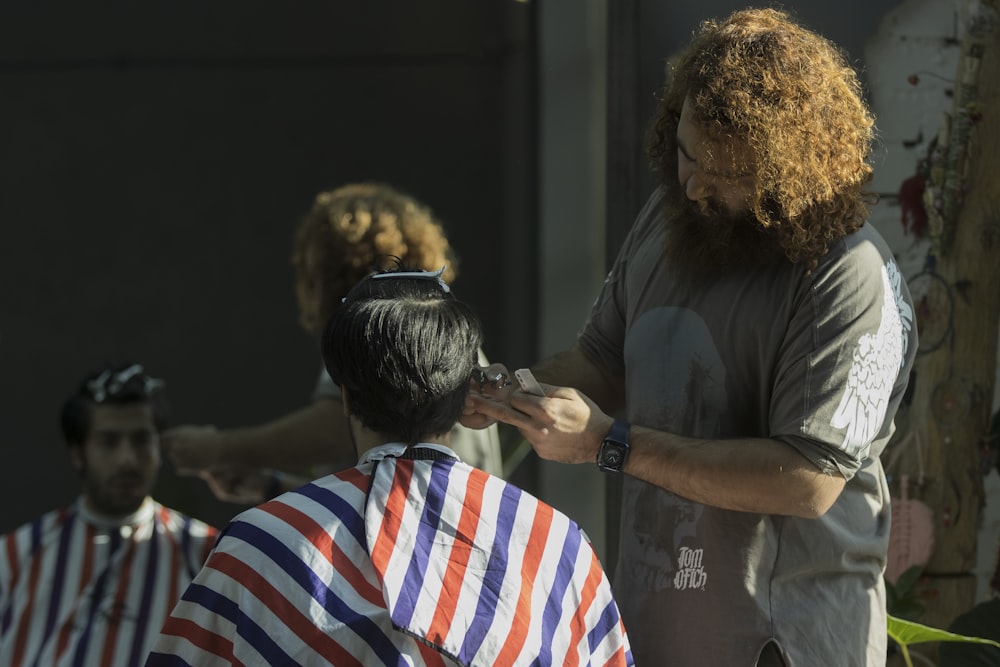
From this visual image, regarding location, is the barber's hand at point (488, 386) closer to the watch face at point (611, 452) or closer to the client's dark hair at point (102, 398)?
the watch face at point (611, 452)

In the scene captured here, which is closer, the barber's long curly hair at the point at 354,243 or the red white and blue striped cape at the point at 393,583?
the red white and blue striped cape at the point at 393,583

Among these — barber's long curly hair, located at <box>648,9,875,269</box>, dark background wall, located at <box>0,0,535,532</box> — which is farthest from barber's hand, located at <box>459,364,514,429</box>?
dark background wall, located at <box>0,0,535,532</box>

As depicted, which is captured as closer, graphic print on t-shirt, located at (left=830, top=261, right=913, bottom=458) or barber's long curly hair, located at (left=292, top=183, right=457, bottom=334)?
graphic print on t-shirt, located at (left=830, top=261, right=913, bottom=458)

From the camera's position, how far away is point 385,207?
299 centimetres

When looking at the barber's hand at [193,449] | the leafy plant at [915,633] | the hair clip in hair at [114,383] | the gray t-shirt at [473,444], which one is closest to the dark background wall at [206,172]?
the hair clip in hair at [114,383]

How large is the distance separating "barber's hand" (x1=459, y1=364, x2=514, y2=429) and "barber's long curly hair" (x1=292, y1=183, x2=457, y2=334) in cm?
90

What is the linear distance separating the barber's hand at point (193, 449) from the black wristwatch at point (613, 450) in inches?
Result: 57.2

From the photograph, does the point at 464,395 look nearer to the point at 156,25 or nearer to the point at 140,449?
the point at 140,449

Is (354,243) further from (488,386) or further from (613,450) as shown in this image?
(613,450)

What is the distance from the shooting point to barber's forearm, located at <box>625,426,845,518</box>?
1.80m

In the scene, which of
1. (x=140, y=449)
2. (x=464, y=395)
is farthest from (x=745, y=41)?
(x=140, y=449)

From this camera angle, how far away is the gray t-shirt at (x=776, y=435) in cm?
181

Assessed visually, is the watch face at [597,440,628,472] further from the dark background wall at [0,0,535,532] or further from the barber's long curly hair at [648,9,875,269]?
the dark background wall at [0,0,535,532]

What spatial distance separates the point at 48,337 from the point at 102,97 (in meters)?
0.95
